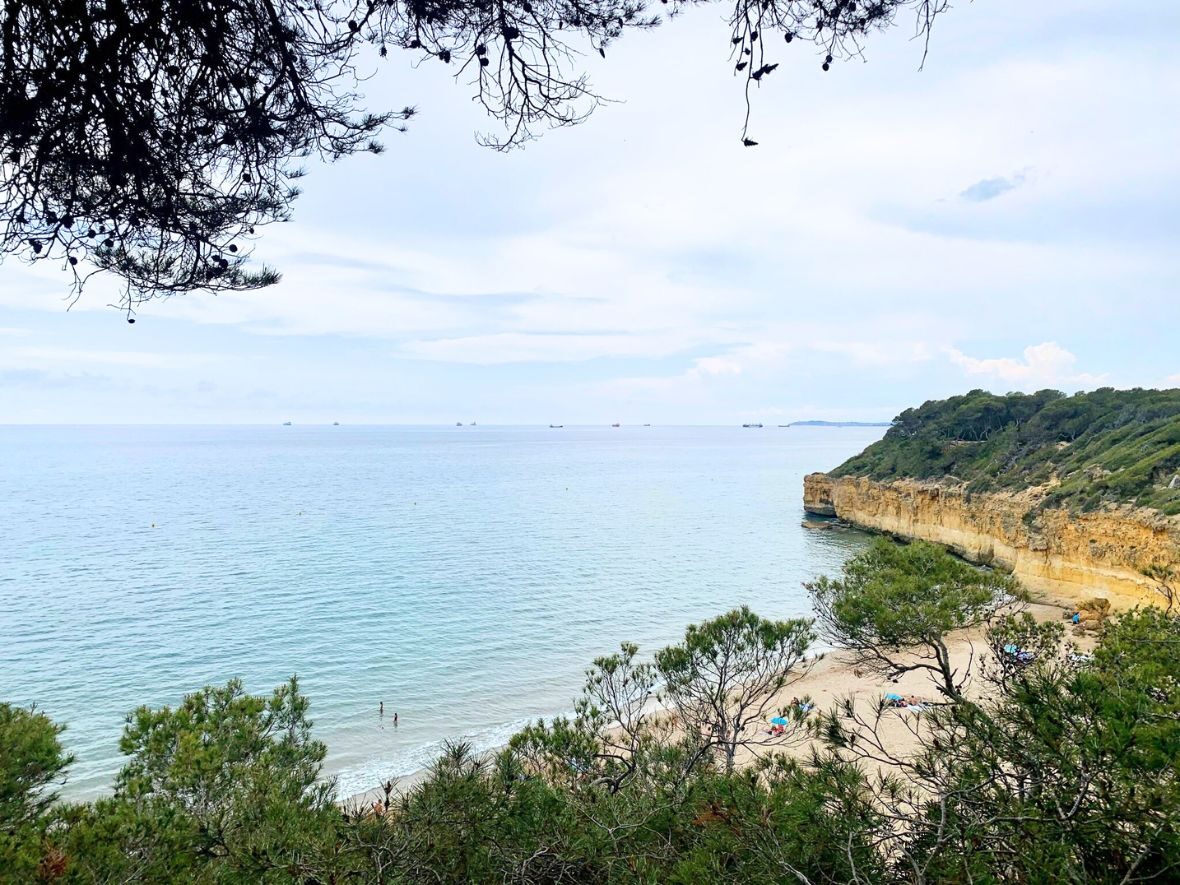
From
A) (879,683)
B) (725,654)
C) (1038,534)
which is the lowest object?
(879,683)

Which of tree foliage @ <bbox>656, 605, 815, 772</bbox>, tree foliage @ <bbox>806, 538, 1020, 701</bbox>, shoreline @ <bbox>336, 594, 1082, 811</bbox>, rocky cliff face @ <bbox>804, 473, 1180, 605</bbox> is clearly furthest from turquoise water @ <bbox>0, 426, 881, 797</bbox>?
tree foliage @ <bbox>806, 538, 1020, 701</bbox>

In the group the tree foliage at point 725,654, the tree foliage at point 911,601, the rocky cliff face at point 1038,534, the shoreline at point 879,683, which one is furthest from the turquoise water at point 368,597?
the tree foliage at point 911,601

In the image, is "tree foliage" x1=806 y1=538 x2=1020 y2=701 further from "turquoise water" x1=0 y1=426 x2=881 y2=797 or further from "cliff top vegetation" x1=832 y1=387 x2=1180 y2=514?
"cliff top vegetation" x1=832 y1=387 x2=1180 y2=514

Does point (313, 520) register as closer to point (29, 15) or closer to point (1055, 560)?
point (1055, 560)

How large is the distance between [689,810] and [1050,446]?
4078 cm

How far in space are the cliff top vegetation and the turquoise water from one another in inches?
304

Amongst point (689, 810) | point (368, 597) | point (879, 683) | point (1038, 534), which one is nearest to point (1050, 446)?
point (1038, 534)

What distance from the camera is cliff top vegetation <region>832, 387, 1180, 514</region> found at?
78.8 ft

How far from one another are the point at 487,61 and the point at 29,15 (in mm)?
1705

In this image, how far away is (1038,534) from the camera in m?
26.1

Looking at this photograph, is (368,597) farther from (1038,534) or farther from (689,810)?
(1038,534)

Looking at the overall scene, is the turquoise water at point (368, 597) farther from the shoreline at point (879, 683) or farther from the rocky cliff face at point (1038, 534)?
the rocky cliff face at point (1038, 534)

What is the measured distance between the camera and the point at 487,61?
9.06 ft

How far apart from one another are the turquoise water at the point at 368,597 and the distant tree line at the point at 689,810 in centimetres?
888
